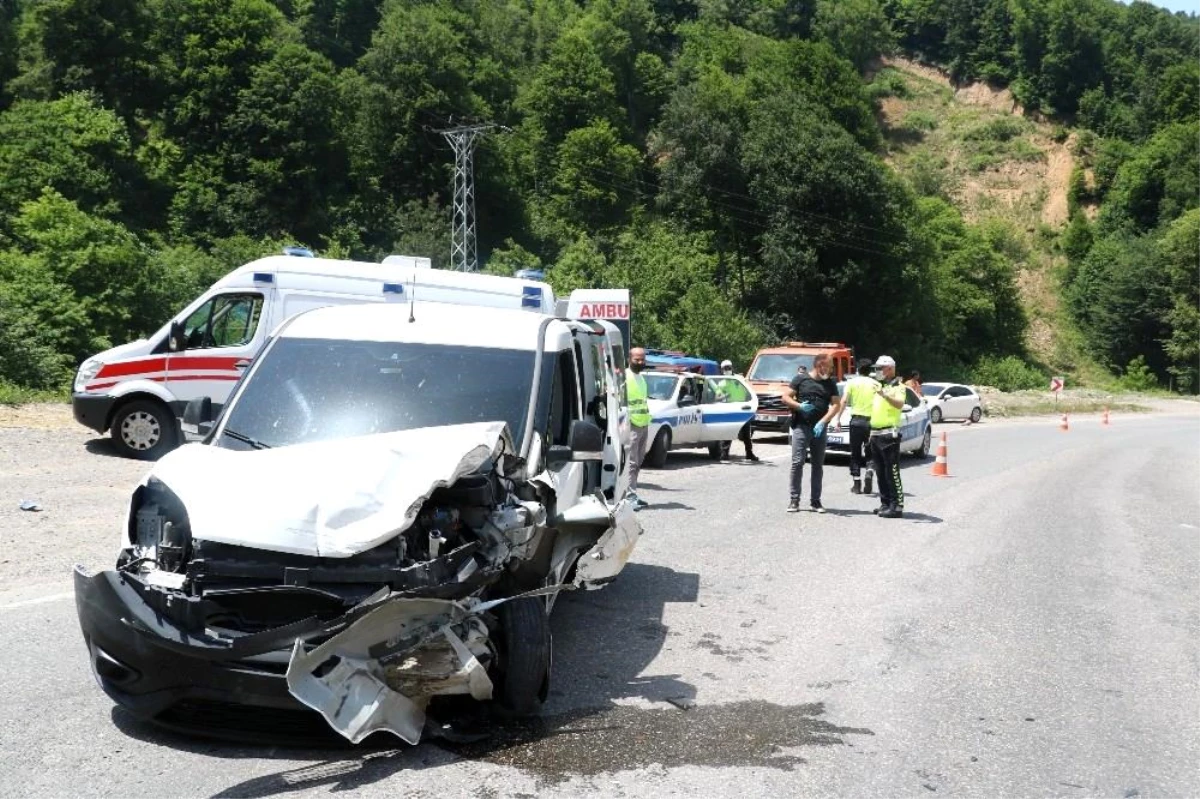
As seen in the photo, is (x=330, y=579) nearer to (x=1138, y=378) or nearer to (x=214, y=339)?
(x=214, y=339)

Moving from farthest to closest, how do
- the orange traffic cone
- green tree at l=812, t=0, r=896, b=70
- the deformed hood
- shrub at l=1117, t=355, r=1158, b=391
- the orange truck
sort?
green tree at l=812, t=0, r=896, b=70 < shrub at l=1117, t=355, r=1158, b=391 < the orange truck < the orange traffic cone < the deformed hood

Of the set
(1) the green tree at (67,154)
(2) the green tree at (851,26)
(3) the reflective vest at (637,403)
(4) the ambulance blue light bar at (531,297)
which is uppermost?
(2) the green tree at (851,26)

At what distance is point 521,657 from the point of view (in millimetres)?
5688

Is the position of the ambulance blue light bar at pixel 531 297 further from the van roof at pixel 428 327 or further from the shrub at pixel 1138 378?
the shrub at pixel 1138 378

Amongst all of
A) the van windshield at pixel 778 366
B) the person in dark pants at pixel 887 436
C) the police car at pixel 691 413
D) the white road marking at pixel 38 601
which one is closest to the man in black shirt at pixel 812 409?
the person in dark pants at pixel 887 436

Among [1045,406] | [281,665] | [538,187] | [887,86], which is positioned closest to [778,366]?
[281,665]

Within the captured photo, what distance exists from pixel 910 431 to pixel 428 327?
18078 mm

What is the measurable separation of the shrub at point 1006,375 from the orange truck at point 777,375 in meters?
44.2

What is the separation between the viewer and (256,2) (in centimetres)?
6350

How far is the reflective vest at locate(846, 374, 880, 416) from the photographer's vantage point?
14.4m

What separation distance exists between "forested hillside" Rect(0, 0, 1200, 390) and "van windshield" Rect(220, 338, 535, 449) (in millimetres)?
21887

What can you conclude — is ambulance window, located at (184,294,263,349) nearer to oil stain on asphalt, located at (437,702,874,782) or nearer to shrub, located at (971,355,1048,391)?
oil stain on asphalt, located at (437,702,874,782)

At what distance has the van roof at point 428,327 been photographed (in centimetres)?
725

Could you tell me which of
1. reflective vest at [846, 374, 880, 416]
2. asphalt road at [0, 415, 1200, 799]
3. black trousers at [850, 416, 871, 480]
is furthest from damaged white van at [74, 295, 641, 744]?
black trousers at [850, 416, 871, 480]
